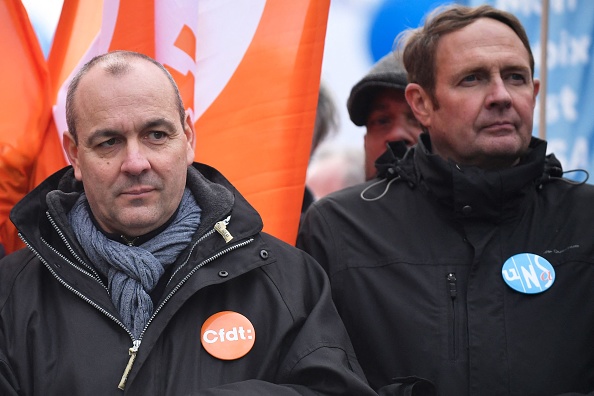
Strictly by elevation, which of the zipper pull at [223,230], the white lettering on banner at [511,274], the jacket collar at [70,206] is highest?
the jacket collar at [70,206]

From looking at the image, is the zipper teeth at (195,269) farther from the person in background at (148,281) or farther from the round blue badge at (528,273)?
the round blue badge at (528,273)

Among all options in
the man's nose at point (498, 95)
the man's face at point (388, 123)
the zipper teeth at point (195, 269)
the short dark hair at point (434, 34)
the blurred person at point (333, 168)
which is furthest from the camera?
the blurred person at point (333, 168)

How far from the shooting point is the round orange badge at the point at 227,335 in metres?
3.28

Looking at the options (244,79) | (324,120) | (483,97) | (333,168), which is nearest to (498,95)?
(483,97)

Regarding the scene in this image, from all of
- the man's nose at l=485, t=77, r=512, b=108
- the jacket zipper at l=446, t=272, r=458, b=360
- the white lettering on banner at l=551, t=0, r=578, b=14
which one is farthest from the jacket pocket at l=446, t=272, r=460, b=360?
the white lettering on banner at l=551, t=0, r=578, b=14

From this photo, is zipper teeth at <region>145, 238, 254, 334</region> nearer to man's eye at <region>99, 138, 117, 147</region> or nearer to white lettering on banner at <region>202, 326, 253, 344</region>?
white lettering on banner at <region>202, 326, 253, 344</region>

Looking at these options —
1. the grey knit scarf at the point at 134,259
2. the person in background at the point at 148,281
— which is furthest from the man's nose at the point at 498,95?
the grey knit scarf at the point at 134,259

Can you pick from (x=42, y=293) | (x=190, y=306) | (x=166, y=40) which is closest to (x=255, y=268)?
(x=190, y=306)

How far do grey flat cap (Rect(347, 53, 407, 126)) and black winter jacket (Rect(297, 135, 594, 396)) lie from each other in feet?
3.48

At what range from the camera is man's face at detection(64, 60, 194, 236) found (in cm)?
347

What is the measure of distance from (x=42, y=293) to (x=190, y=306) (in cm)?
48

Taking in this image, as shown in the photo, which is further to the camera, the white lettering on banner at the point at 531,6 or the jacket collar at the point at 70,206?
the white lettering on banner at the point at 531,6

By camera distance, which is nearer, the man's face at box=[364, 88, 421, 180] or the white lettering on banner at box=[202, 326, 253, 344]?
the white lettering on banner at box=[202, 326, 253, 344]

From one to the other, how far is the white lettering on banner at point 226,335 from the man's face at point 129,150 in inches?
17.8
